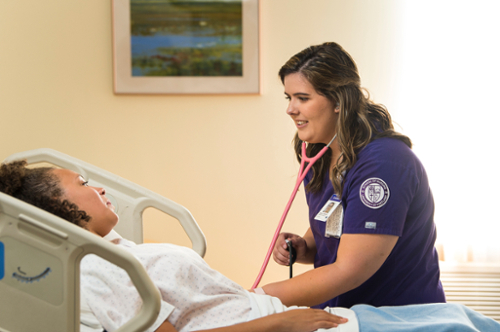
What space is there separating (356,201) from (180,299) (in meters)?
0.52

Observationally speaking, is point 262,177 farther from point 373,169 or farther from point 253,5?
point 373,169

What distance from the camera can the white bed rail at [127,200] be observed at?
1.37 metres

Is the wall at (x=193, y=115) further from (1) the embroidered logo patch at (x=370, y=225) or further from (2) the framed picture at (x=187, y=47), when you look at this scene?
(1) the embroidered logo patch at (x=370, y=225)

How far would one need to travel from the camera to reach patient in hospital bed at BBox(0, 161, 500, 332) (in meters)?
0.94

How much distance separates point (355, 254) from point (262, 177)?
54.5 inches

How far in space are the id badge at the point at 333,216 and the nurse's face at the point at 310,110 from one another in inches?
8.4

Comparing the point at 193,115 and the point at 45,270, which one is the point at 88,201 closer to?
the point at 45,270

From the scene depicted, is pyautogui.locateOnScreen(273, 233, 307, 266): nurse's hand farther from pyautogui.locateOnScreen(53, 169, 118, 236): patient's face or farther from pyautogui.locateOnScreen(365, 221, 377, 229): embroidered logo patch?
pyautogui.locateOnScreen(53, 169, 118, 236): patient's face

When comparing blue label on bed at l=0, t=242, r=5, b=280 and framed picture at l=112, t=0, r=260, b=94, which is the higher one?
framed picture at l=112, t=0, r=260, b=94

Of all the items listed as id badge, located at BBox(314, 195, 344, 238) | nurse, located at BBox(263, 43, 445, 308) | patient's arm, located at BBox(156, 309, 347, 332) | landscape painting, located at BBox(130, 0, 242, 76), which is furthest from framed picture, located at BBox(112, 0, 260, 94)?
patient's arm, located at BBox(156, 309, 347, 332)

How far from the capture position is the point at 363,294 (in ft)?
4.17

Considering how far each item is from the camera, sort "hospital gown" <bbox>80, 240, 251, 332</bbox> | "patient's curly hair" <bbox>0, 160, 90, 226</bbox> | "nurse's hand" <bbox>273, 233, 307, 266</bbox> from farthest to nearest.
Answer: "nurse's hand" <bbox>273, 233, 307, 266</bbox> < "patient's curly hair" <bbox>0, 160, 90, 226</bbox> < "hospital gown" <bbox>80, 240, 251, 332</bbox>

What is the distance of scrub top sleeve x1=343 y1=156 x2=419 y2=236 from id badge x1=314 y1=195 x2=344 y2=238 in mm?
74

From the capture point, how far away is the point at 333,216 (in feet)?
4.22
